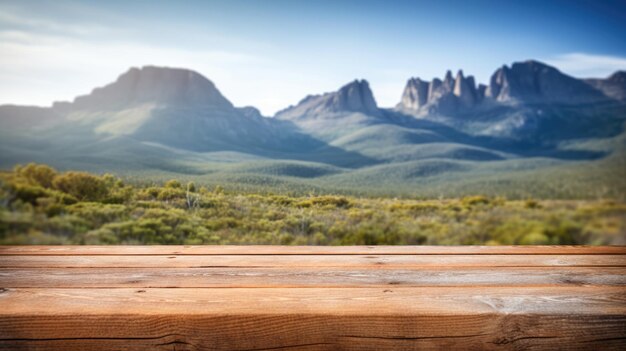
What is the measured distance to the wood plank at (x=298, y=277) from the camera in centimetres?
136

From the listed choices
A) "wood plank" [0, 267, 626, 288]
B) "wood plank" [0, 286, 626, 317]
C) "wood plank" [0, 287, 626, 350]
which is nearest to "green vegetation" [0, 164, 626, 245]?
"wood plank" [0, 267, 626, 288]

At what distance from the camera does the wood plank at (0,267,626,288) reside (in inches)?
53.5

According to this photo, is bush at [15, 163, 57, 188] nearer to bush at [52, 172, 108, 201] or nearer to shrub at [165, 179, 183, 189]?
bush at [52, 172, 108, 201]

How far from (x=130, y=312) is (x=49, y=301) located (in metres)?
0.29

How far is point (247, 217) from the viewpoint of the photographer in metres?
3.82

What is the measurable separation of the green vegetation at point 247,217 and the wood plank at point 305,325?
2604mm

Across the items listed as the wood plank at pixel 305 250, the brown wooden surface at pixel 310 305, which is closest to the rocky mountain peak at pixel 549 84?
the wood plank at pixel 305 250

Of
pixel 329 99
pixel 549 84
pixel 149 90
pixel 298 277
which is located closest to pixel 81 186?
pixel 149 90

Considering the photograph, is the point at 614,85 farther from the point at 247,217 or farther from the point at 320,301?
the point at 320,301

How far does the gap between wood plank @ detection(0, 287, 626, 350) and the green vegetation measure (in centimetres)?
260

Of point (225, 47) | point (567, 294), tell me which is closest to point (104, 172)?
point (225, 47)

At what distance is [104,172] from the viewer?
3916 millimetres

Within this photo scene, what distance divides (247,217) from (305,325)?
9.42ft

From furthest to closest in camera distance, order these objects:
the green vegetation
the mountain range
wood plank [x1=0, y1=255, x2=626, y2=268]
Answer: the mountain range, the green vegetation, wood plank [x1=0, y1=255, x2=626, y2=268]
